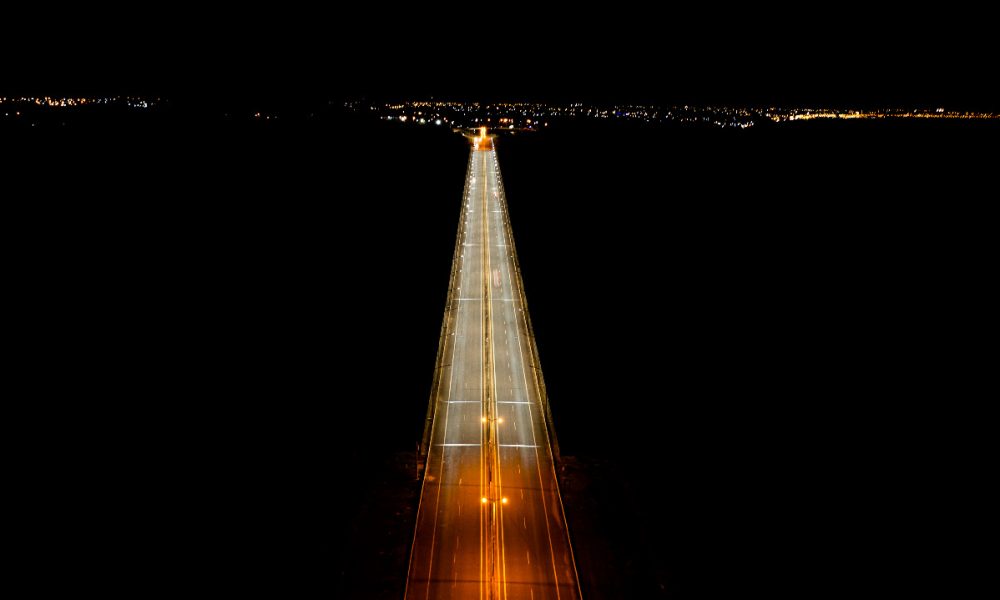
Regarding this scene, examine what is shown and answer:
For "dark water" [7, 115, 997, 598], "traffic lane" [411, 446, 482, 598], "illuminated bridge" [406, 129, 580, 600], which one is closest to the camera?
"traffic lane" [411, 446, 482, 598]

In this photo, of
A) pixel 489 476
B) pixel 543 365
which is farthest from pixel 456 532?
pixel 543 365

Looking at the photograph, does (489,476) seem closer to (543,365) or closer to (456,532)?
(456,532)

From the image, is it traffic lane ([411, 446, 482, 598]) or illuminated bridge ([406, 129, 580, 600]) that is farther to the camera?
illuminated bridge ([406, 129, 580, 600])

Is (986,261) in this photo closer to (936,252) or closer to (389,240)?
(936,252)

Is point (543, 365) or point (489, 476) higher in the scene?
point (543, 365)

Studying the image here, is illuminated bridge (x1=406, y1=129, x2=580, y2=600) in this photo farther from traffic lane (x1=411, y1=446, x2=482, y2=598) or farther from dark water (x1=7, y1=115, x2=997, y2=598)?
dark water (x1=7, y1=115, x2=997, y2=598)

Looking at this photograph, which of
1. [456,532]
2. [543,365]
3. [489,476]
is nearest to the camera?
[456,532]

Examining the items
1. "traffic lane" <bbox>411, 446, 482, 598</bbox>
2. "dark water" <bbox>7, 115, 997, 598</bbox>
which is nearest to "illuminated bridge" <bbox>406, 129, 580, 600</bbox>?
"traffic lane" <bbox>411, 446, 482, 598</bbox>
